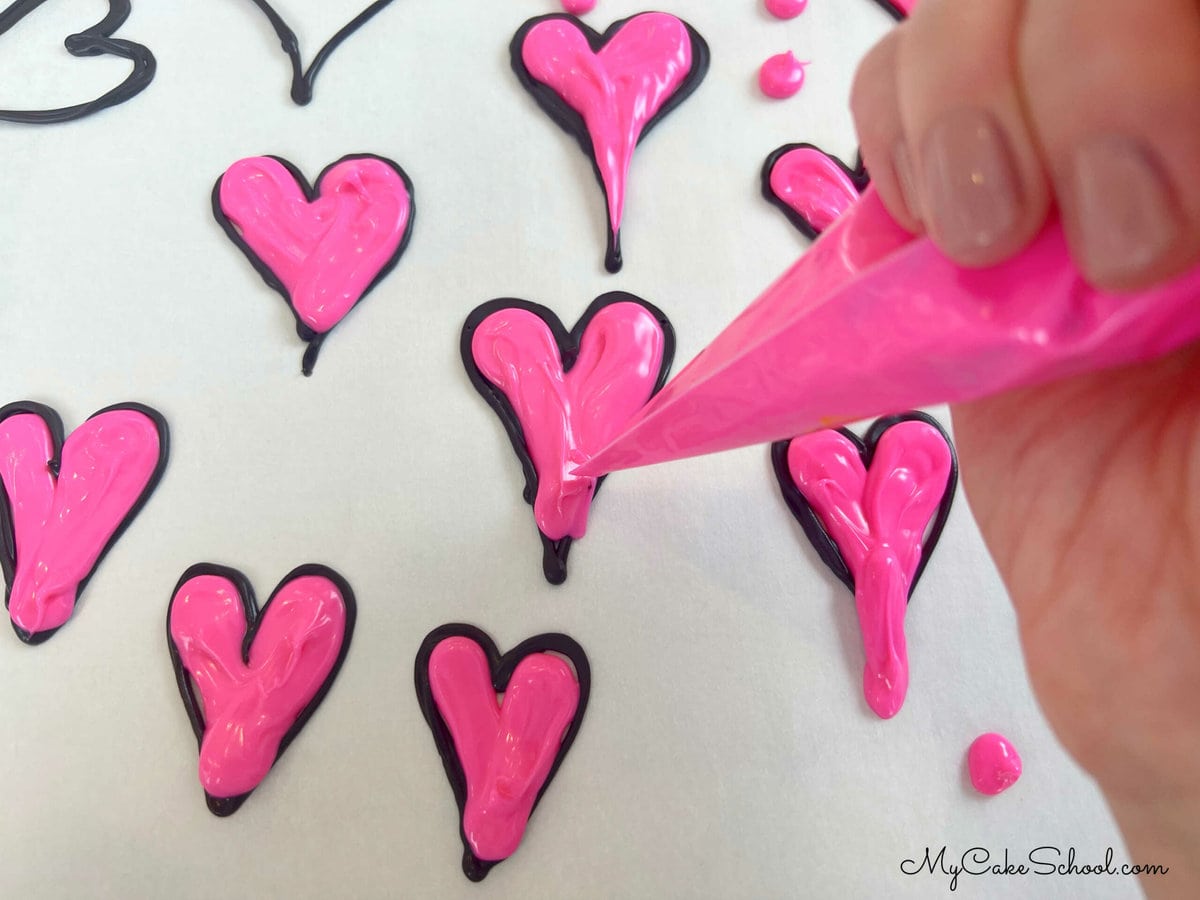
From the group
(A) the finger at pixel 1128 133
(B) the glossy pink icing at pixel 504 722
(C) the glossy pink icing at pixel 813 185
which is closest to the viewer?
(A) the finger at pixel 1128 133

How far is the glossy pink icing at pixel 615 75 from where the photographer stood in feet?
2.03

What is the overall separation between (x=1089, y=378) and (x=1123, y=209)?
184 mm

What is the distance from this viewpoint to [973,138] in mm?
234

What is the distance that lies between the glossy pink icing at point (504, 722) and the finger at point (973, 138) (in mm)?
391

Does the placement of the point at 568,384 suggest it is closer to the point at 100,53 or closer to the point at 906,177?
the point at 906,177

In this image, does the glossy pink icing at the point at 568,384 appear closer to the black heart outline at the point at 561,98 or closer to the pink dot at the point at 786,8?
the black heart outline at the point at 561,98

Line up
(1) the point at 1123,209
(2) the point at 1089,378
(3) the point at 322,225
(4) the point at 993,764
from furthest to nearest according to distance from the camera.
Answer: (3) the point at 322,225
(4) the point at 993,764
(2) the point at 1089,378
(1) the point at 1123,209

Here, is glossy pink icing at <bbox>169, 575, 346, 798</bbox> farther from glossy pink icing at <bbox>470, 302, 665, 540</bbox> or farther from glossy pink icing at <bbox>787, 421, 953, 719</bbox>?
glossy pink icing at <bbox>787, 421, 953, 719</bbox>

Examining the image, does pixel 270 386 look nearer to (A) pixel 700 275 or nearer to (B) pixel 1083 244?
(A) pixel 700 275

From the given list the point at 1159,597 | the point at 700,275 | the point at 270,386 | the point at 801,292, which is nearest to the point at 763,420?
the point at 801,292

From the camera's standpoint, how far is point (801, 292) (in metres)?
0.30

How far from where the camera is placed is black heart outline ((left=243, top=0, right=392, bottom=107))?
655 mm

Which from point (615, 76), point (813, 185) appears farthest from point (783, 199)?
point (615, 76)

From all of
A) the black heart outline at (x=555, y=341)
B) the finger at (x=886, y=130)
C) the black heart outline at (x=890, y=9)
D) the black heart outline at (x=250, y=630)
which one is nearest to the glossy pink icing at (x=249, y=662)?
the black heart outline at (x=250, y=630)
